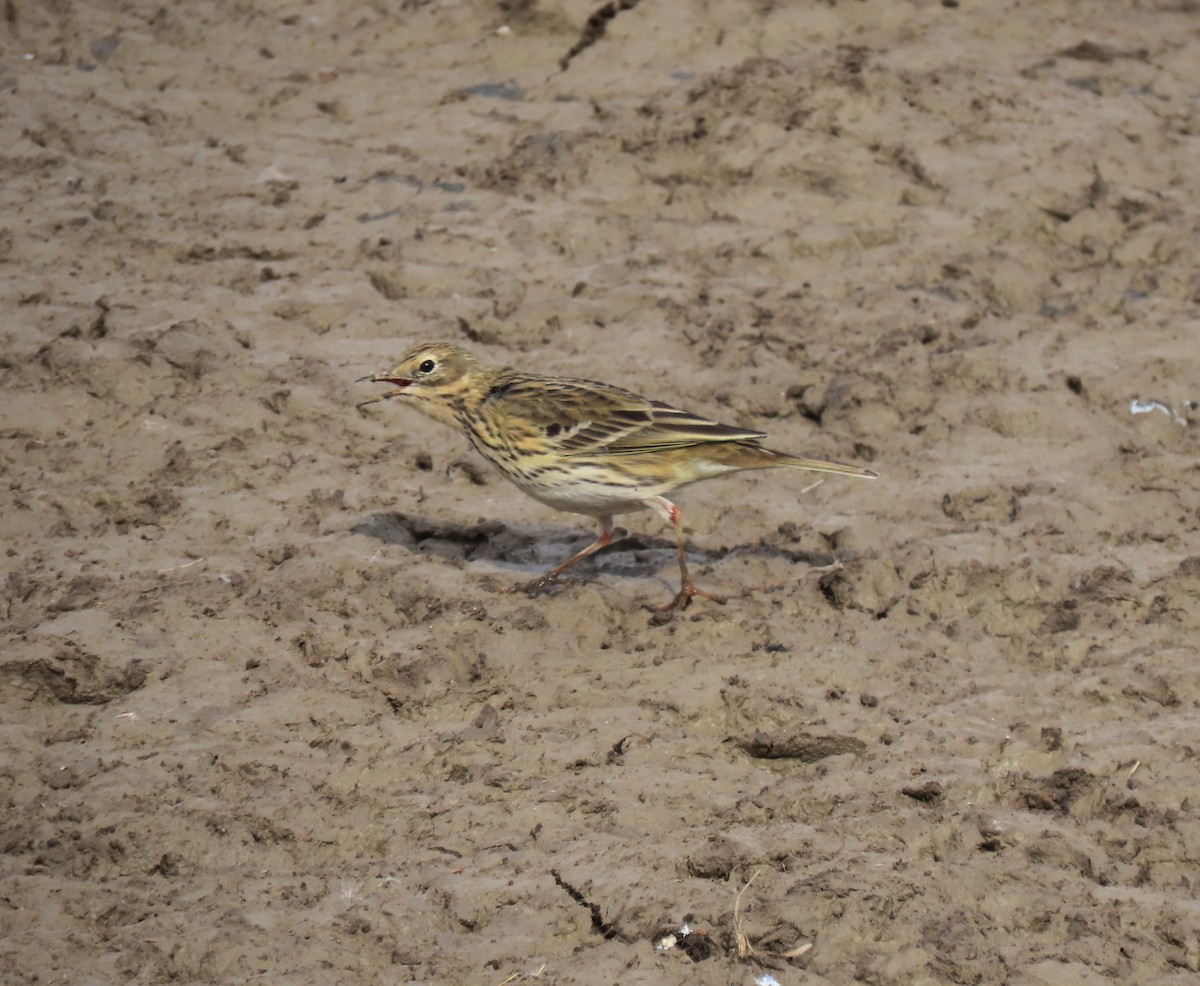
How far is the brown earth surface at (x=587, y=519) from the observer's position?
15.9 ft

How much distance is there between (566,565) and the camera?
278 inches

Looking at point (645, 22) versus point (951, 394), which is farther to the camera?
point (645, 22)

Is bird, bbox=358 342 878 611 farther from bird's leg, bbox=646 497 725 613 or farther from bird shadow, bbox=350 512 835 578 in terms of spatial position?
bird shadow, bbox=350 512 835 578

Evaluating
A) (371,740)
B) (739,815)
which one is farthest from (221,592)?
(739,815)

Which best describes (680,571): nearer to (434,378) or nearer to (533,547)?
(533,547)

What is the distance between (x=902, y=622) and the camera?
21.3ft

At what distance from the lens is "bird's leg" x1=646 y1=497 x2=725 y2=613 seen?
666cm

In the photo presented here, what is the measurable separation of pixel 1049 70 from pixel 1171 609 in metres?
5.89

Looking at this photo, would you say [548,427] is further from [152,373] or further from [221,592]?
[152,373]

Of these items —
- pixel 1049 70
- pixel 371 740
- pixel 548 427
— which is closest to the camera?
A: pixel 371 740

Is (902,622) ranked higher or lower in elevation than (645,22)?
lower

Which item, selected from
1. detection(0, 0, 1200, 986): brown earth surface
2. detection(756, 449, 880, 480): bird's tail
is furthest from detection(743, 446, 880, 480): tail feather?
detection(0, 0, 1200, 986): brown earth surface

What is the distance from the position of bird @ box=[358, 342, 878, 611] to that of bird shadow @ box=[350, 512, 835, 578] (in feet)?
0.64

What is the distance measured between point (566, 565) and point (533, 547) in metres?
0.50
